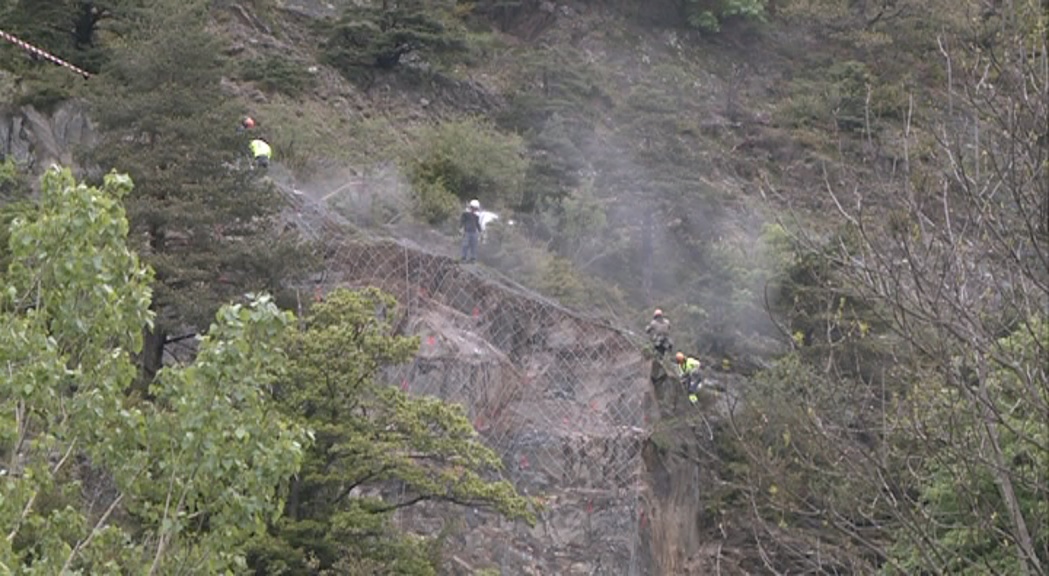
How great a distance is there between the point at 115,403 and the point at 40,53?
21.0 metres

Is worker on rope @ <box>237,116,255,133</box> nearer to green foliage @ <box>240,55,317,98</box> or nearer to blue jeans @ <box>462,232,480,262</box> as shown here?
blue jeans @ <box>462,232,480,262</box>

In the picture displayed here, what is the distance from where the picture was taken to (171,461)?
8875mm

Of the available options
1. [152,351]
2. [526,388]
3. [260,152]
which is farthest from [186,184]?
[526,388]

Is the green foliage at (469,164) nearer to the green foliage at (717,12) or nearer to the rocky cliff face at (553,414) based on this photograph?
the rocky cliff face at (553,414)

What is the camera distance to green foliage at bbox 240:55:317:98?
1406 inches

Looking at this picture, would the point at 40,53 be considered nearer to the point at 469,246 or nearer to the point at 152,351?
the point at 469,246

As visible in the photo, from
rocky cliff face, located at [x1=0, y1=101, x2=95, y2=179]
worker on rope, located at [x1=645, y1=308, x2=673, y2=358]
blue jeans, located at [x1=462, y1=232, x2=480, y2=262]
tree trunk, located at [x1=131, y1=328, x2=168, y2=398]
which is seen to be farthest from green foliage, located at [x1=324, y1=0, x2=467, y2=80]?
tree trunk, located at [x1=131, y1=328, x2=168, y2=398]

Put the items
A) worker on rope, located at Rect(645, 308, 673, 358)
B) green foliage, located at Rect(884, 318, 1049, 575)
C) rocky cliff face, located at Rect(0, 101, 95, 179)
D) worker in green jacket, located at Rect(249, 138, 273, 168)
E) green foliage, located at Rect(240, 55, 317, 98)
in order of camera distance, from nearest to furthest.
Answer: green foliage, located at Rect(884, 318, 1049, 575) < worker in green jacket, located at Rect(249, 138, 273, 168) < rocky cliff face, located at Rect(0, 101, 95, 179) < worker on rope, located at Rect(645, 308, 673, 358) < green foliage, located at Rect(240, 55, 317, 98)

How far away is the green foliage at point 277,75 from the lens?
35.7 meters

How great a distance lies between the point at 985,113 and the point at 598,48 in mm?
37945

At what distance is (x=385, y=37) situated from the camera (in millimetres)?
38875

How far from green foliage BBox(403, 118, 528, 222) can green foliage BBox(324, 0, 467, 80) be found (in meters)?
5.26

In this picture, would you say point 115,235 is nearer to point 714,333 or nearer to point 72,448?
point 72,448

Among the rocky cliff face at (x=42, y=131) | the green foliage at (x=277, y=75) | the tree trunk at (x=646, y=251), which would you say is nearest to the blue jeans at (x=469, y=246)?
the rocky cliff face at (x=42, y=131)
